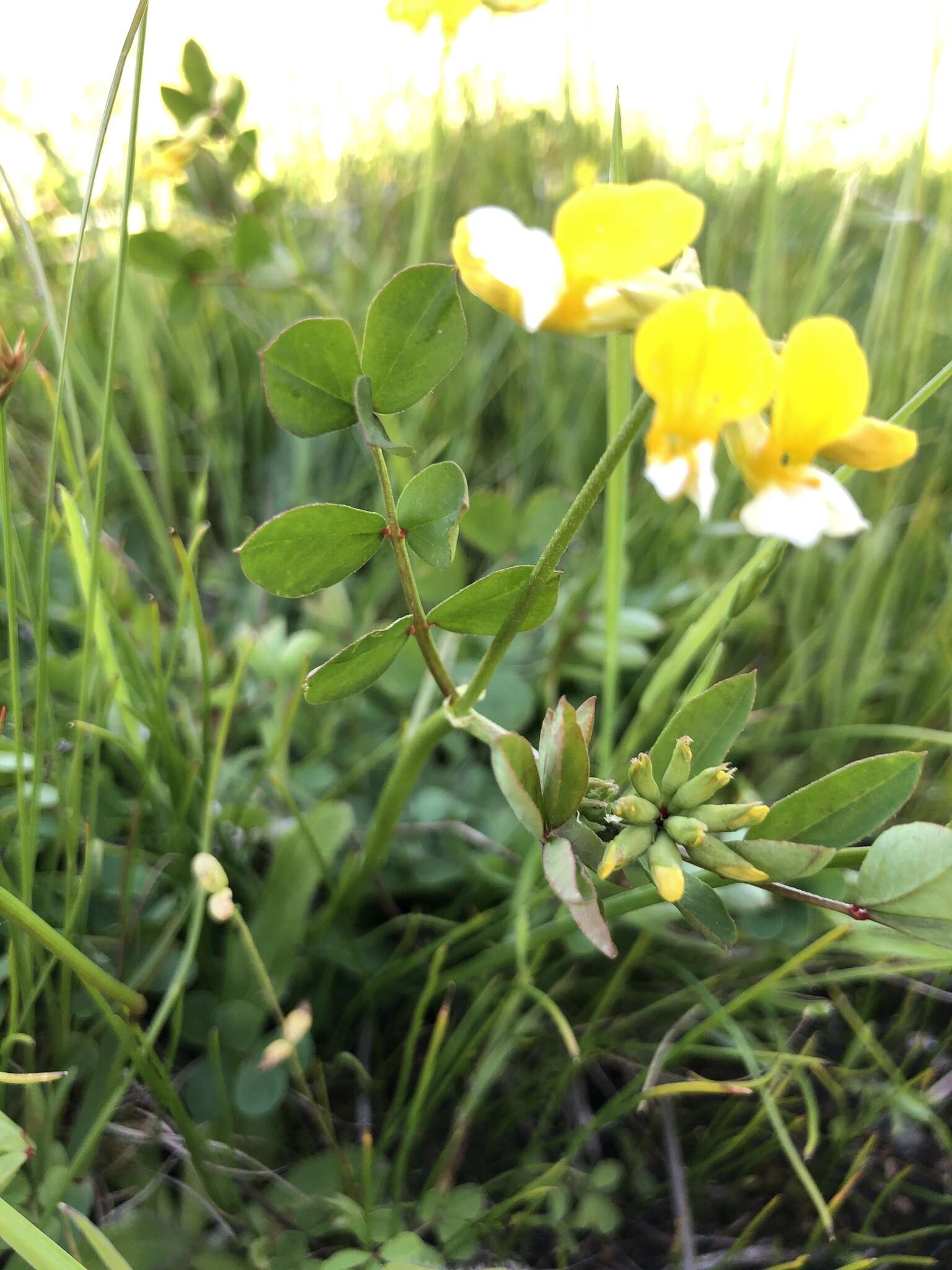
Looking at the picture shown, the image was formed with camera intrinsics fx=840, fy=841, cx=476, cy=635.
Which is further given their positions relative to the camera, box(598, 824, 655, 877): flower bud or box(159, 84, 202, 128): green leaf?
box(159, 84, 202, 128): green leaf

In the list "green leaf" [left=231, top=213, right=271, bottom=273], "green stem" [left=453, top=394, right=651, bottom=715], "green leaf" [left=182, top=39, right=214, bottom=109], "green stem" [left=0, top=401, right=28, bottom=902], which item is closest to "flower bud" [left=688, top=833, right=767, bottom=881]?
"green stem" [left=453, top=394, right=651, bottom=715]

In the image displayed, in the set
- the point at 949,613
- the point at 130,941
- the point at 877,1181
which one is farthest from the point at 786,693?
the point at 130,941

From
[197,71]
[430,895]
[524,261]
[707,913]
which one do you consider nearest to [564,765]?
[707,913]

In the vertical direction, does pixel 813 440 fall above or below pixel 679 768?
above

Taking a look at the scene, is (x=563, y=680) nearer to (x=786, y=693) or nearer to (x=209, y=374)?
(x=786, y=693)

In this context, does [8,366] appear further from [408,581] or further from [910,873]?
[910,873]

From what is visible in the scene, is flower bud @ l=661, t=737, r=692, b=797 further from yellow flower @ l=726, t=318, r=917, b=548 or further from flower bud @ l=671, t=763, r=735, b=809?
yellow flower @ l=726, t=318, r=917, b=548
